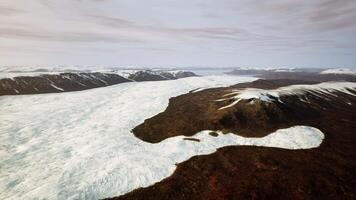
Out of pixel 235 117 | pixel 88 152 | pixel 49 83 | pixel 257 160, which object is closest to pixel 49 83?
pixel 49 83

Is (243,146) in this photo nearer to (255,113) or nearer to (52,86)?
(255,113)

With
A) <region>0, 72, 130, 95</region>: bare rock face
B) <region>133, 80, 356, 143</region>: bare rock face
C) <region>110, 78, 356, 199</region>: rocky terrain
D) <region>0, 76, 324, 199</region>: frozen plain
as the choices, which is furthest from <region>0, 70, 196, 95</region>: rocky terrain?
<region>110, 78, 356, 199</region>: rocky terrain

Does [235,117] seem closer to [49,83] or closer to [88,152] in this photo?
[88,152]

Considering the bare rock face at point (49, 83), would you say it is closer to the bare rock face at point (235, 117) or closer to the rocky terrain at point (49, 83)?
the rocky terrain at point (49, 83)

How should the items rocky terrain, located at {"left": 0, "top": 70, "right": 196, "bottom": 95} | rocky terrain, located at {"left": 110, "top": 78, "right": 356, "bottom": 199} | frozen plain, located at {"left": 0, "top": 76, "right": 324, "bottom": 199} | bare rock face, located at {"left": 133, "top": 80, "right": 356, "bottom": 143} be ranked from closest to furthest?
rocky terrain, located at {"left": 110, "top": 78, "right": 356, "bottom": 199}
frozen plain, located at {"left": 0, "top": 76, "right": 324, "bottom": 199}
bare rock face, located at {"left": 133, "top": 80, "right": 356, "bottom": 143}
rocky terrain, located at {"left": 0, "top": 70, "right": 196, "bottom": 95}

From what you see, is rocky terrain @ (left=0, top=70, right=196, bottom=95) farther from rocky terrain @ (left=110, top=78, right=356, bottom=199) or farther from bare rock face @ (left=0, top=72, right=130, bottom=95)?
rocky terrain @ (left=110, top=78, right=356, bottom=199)

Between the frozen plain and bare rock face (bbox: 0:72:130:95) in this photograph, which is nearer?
the frozen plain

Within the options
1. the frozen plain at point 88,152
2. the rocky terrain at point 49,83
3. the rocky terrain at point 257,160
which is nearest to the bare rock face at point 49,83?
the rocky terrain at point 49,83
